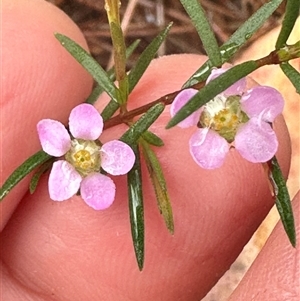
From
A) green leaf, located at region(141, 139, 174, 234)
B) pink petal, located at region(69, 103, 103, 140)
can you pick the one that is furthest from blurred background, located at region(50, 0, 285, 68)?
pink petal, located at region(69, 103, 103, 140)

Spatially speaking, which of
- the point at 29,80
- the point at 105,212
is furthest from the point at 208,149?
the point at 29,80

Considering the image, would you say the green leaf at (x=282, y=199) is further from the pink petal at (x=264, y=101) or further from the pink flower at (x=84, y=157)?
the pink flower at (x=84, y=157)

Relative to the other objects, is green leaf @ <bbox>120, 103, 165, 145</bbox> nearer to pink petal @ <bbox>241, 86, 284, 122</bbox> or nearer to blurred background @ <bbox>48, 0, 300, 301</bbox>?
pink petal @ <bbox>241, 86, 284, 122</bbox>

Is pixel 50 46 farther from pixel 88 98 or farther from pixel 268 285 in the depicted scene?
pixel 268 285

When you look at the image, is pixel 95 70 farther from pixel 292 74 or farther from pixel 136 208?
pixel 292 74

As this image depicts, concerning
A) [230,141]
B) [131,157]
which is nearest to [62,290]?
[131,157]

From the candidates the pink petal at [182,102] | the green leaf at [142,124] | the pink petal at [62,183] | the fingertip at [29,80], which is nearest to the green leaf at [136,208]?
the green leaf at [142,124]
